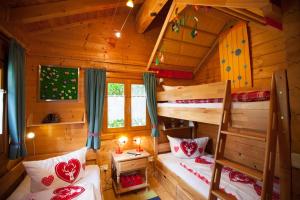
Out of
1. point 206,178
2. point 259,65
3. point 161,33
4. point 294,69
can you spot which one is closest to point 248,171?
point 294,69

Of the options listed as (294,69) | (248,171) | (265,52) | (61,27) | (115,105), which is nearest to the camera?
(294,69)

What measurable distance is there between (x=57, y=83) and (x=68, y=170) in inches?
56.1

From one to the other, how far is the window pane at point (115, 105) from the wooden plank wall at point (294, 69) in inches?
98.6

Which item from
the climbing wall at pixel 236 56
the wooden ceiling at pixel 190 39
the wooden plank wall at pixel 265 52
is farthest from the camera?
the wooden ceiling at pixel 190 39

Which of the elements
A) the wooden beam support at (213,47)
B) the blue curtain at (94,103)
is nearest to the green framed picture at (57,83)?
the blue curtain at (94,103)

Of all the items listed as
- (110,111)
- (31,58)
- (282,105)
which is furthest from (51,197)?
(282,105)

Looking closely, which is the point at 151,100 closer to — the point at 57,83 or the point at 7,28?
the point at 57,83

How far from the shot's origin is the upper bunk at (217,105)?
4.38ft

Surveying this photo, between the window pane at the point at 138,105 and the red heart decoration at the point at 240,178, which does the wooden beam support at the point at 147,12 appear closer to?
the window pane at the point at 138,105

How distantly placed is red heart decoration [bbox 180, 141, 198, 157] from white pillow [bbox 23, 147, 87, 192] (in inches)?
69.4

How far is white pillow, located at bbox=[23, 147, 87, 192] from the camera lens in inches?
67.9

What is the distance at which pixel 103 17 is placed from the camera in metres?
2.88

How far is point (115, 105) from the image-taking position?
295 cm

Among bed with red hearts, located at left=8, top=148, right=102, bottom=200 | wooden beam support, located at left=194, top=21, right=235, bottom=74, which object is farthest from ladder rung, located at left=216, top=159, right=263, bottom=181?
wooden beam support, located at left=194, top=21, right=235, bottom=74
